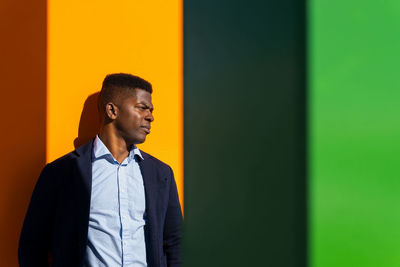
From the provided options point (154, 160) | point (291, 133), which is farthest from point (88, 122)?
point (291, 133)

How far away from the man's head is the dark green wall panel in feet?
3.11

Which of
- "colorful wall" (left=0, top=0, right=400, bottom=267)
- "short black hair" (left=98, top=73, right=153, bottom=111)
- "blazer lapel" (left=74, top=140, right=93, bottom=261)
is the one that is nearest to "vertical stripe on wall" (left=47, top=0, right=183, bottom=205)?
"short black hair" (left=98, top=73, right=153, bottom=111)

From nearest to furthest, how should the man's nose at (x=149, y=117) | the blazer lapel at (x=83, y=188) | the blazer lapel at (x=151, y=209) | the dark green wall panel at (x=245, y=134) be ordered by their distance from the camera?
the dark green wall panel at (x=245, y=134) < the blazer lapel at (x=83, y=188) < the blazer lapel at (x=151, y=209) < the man's nose at (x=149, y=117)

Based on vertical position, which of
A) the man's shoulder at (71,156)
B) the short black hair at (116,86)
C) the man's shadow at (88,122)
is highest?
the short black hair at (116,86)

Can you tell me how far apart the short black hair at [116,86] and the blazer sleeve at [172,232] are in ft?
1.93

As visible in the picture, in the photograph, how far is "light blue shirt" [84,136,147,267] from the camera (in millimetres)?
2291

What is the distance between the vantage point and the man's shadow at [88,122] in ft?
8.50

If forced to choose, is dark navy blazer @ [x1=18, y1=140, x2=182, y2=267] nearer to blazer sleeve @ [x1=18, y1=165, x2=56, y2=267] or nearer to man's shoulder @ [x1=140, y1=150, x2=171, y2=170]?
blazer sleeve @ [x1=18, y1=165, x2=56, y2=267]

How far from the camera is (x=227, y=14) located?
1.48 meters

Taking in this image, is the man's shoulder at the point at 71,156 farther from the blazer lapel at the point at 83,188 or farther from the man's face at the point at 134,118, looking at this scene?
the man's face at the point at 134,118
